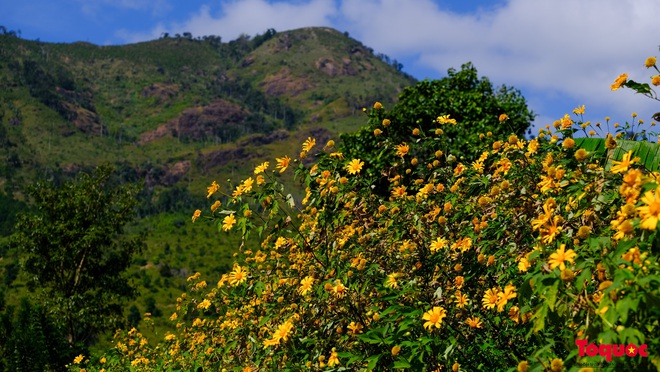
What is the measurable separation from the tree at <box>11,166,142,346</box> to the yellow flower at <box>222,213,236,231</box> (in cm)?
1573

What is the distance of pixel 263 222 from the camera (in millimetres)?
3664

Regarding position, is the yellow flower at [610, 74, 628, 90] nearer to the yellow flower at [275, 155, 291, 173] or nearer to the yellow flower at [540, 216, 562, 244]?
the yellow flower at [540, 216, 562, 244]

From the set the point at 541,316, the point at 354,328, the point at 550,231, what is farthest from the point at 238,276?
the point at 541,316

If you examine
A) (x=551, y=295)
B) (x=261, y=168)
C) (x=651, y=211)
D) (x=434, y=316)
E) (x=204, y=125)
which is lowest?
(x=434, y=316)

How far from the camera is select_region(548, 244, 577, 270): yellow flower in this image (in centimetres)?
214

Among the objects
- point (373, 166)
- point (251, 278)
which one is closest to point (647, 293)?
point (251, 278)

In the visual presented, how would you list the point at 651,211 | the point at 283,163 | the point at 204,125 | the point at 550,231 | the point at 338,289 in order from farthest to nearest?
the point at 204,125, the point at 283,163, the point at 338,289, the point at 550,231, the point at 651,211

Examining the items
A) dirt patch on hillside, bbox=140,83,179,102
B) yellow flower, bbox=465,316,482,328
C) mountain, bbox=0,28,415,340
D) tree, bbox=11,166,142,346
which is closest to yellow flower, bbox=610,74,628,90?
yellow flower, bbox=465,316,482,328

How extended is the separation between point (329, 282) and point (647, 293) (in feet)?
6.74

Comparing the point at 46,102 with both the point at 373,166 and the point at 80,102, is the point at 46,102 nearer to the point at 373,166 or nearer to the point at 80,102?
the point at 80,102

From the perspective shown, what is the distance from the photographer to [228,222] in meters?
3.52

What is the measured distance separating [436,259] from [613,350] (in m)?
1.90

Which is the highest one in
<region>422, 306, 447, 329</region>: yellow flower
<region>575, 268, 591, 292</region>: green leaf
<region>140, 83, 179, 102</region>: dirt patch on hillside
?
<region>140, 83, 179, 102</region>: dirt patch on hillside

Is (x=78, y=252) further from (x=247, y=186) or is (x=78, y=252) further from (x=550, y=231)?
(x=550, y=231)
